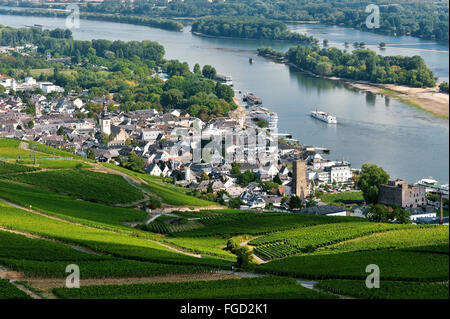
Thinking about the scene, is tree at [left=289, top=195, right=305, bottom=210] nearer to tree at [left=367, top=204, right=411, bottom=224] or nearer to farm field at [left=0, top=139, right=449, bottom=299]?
tree at [left=367, top=204, right=411, bottom=224]

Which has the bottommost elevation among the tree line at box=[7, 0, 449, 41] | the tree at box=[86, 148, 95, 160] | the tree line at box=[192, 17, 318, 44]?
the tree at box=[86, 148, 95, 160]

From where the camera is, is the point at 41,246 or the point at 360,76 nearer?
the point at 41,246

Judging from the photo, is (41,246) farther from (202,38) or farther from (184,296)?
(202,38)

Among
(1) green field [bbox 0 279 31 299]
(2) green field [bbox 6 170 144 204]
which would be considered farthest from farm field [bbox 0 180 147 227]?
(1) green field [bbox 0 279 31 299]

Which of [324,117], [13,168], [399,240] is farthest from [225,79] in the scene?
[399,240]

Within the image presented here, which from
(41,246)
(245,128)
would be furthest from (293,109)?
(41,246)

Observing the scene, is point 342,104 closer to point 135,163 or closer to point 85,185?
point 135,163

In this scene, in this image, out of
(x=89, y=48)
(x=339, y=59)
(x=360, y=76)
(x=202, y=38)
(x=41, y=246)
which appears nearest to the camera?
(x=41, y=246)
